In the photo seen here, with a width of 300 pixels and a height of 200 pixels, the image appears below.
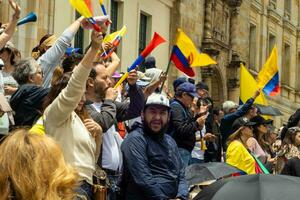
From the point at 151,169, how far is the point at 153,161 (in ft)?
0.26

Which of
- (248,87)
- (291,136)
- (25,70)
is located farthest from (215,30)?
→ (25,70)

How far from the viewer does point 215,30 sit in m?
25.6

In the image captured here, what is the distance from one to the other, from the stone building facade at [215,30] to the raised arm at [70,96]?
29.2 ft

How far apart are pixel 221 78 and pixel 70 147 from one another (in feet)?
72.1

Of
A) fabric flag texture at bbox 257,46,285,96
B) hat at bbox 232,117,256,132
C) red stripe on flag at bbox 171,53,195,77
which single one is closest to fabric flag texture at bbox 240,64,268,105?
fabric flag texture at bbox 257,46,285,96

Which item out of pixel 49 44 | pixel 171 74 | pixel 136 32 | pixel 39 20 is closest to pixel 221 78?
pixel 171 74

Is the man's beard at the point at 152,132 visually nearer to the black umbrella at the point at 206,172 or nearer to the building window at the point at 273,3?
the black umbrella at the point at 206,172

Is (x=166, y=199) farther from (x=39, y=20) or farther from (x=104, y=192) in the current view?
(x=39, y=20)

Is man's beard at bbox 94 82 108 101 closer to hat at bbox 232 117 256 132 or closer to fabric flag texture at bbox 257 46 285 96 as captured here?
hat at bbox 232 117 256 132

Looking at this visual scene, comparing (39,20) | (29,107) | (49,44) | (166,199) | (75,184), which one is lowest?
(166,199)

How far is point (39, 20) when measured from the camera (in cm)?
1446

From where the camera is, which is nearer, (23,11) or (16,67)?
(16,67)

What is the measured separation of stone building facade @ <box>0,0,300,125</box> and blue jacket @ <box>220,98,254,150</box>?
4687mm

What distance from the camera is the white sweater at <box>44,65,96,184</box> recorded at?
4594 mm
